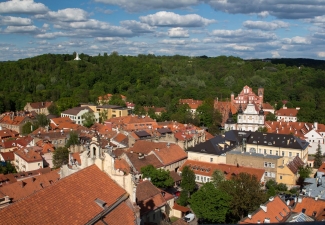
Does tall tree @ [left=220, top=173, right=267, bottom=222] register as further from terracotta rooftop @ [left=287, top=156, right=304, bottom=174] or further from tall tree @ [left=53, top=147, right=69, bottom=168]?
tall tree @ [left=53, top=147, right=69, bottom=168]

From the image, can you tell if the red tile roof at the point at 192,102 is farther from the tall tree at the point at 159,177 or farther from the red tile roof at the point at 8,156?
the tall tree at the point at 159,177

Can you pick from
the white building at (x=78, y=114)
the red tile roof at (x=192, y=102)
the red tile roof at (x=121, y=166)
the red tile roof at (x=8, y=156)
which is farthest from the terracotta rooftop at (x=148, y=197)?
the red tile roof at (x=192, y=102)

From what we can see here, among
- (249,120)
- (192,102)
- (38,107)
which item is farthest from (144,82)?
(249,120)

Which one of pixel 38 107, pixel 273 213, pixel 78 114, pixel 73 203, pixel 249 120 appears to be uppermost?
pixel 73 203

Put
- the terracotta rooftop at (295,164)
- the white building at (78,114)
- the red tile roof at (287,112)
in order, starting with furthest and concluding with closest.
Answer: the red tile roof at (287,112), the white building at (78,114), the terracotta rooftop at (295,164)

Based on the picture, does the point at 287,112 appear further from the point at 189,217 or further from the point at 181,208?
the point at 189,217

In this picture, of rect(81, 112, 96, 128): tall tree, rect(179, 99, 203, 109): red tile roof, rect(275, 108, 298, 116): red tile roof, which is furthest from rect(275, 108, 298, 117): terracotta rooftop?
rect(81, 112, 96, 128): tall tree
